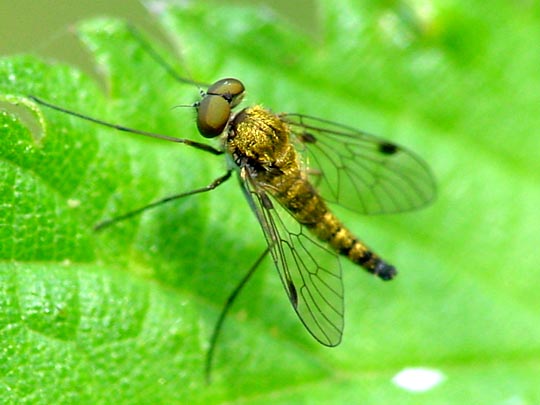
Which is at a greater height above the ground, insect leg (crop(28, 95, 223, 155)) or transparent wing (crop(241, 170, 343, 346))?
insect leg (crop(28, 95, 223, 155))

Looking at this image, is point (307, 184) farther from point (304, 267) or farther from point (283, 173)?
point (304, 267)

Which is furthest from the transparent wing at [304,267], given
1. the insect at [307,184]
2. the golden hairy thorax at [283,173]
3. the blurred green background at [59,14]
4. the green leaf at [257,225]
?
the blurred green background at [59,14]

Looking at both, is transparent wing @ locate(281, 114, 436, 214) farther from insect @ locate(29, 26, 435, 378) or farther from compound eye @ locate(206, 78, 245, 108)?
compound eye @ locate(206, 78, 245, 108)

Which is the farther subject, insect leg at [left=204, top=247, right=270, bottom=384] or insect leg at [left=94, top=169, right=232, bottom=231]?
insect leg at [left=204, top=247, right=270, bottom=384]

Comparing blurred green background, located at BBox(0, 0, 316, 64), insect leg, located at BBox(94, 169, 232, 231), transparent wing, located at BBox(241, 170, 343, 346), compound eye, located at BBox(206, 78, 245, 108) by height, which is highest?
blurred green background, located at BBox(0, 0, 316, 64)

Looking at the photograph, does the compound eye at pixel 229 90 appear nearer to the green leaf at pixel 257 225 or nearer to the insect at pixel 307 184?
the insect at pixel 307 184

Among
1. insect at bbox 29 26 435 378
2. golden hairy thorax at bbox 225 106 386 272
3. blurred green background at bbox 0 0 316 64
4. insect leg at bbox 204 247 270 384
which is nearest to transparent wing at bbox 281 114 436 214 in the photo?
insect at bbox 29 26 435 378

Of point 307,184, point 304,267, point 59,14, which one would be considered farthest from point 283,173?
point 59,14
